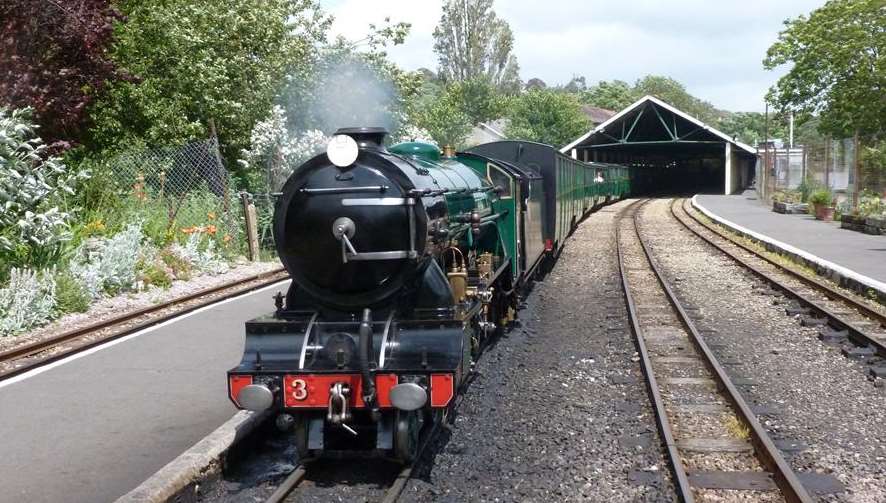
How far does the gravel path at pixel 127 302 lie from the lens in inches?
374

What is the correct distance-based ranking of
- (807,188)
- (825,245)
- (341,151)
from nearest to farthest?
(341,151)
(825,245)
(807,188)

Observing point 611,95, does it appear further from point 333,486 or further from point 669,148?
point 333,486

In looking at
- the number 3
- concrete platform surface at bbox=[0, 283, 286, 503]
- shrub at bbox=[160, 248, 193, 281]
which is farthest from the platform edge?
shrub at bbox=[160, 248, 193, 281]

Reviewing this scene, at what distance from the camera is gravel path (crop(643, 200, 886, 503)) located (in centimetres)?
570

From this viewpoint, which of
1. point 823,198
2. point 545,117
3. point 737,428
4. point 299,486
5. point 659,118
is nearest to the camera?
point 299,486

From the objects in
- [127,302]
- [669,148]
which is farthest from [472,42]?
[127,302]

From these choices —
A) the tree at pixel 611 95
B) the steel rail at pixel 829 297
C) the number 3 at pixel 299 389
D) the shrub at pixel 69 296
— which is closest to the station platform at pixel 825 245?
the steel rail at pixel 829 297

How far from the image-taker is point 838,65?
3161 cm

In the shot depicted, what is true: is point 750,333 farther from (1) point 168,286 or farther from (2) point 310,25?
(2) point 310,25

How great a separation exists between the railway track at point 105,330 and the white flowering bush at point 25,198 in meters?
1.51

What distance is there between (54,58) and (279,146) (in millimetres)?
5730

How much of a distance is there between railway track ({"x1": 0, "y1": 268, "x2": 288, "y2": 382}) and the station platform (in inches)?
369

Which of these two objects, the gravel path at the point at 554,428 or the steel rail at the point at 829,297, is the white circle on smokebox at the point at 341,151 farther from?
the steel rail at the point at 829,297

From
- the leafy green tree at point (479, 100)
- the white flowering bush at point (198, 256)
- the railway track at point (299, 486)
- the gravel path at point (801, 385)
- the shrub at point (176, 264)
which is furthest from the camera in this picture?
the leafy green tree at point (479, 100)
